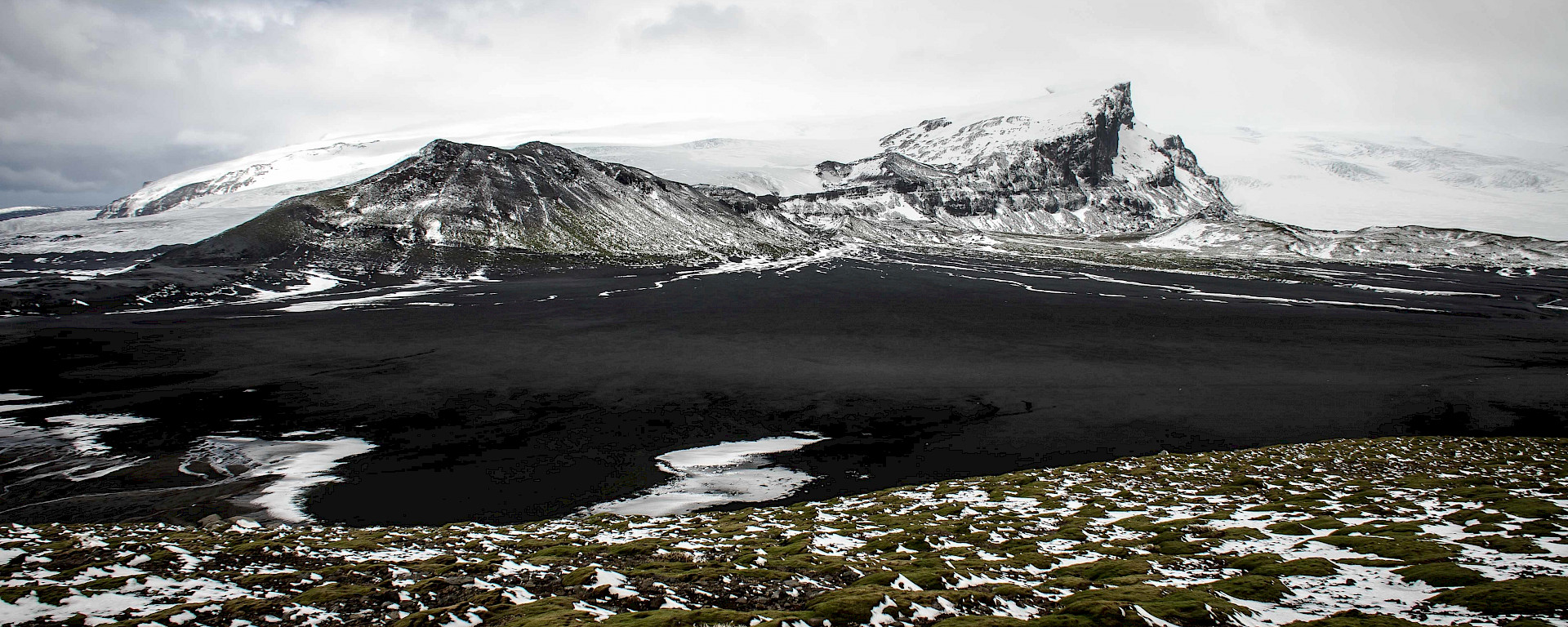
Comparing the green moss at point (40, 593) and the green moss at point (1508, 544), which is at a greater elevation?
the green moss at point (40, 593)

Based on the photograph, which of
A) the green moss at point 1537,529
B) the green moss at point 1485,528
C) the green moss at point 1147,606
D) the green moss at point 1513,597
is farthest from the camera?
the green moss at point 1485,528

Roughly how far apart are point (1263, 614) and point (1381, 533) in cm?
702

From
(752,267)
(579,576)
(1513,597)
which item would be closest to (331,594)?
(579,576)

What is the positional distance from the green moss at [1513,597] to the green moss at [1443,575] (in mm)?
328

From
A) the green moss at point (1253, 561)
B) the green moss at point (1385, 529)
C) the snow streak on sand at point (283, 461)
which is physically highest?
the green moss at point (1253, 561)

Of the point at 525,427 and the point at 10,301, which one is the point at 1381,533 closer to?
the point at 525,427

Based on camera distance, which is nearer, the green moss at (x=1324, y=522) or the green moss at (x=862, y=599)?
the green moss at (x=862, y=599)

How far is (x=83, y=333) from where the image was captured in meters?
61.7

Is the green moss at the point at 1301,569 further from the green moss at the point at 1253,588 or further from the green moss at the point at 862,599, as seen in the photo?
the green moss at the point at 862,599

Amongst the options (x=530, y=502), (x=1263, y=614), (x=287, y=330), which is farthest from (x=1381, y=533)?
(x=287, y=330)

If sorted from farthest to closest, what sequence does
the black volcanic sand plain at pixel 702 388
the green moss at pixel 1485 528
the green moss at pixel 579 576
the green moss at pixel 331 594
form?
the black volcanic sand plain at pixel 702 388 < the green moss at pixel 1485 528 < the green moss at pixel 579 576 < the green moss at pixel 331 594

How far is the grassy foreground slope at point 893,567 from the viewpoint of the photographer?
9195 millimetres

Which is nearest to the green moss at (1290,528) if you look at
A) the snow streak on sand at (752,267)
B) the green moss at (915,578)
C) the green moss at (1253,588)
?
the green moss at (1253,588)

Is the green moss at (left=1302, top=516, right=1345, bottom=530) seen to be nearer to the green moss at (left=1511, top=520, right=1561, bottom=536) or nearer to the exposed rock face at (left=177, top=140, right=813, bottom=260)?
the green moss at (left=1511, top=520, right=1561, bottom=536)
